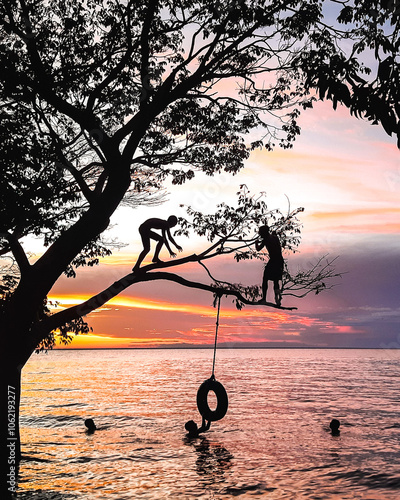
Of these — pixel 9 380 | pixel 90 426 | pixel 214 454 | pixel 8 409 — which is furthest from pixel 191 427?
pixel 9 380

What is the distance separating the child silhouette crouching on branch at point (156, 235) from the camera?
43.9 ft

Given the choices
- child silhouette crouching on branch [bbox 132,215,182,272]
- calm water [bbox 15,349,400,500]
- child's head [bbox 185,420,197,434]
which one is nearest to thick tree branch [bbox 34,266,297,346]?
child silhouette crouching on branch [bbox 132,215,182,272]

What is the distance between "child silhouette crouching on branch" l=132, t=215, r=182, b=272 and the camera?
527 inches

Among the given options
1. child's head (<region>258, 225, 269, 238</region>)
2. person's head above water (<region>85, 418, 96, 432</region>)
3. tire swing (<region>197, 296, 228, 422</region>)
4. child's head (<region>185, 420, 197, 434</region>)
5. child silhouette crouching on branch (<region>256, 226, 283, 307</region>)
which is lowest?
person's head above water (<region>85, 418, 96, 432</region>)

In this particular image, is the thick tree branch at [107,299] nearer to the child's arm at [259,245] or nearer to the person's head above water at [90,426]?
the child's arm at [259,245]

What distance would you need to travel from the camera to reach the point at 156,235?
44.4 feet

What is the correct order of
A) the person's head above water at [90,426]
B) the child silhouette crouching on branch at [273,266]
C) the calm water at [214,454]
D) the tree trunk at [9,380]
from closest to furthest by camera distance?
1. the tree trunk at [9,380]
2. the child silhouette crouching on branch at [273,266]
3. the calm water at [214,454]
4. the person's head above water at [90,426]

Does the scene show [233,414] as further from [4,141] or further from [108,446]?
[4,141]

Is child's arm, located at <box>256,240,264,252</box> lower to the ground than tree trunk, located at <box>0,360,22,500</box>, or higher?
higher

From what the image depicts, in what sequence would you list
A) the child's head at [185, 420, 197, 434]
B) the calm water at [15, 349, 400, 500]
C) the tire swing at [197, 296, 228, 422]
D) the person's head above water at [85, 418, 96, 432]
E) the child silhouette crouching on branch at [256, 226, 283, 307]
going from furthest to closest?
the person's head above water at [85, 418, 96, 432] → the child's head at [185, 420, 197, 434] → the tire swing at [197, 296, 228, 422] → the calm water at [15, 349, 400, 500] → the child silhouette crouching on branch at [256, 226, 283, 307]

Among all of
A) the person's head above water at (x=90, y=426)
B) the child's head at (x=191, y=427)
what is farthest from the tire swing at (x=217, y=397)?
the person's head above water at (x=90, y=426)

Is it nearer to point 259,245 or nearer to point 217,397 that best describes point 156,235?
point 259,245

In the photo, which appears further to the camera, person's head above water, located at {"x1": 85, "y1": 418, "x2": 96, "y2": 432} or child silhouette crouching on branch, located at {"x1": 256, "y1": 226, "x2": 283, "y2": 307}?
person's head above water, located at {"x1": 85, "y1": 418, "x2": 96, "y2": 432}

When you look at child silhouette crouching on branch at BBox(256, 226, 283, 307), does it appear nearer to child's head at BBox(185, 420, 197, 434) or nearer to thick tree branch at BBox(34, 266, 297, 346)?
thick tree branch at BBox(34, 266, 297, 346)
